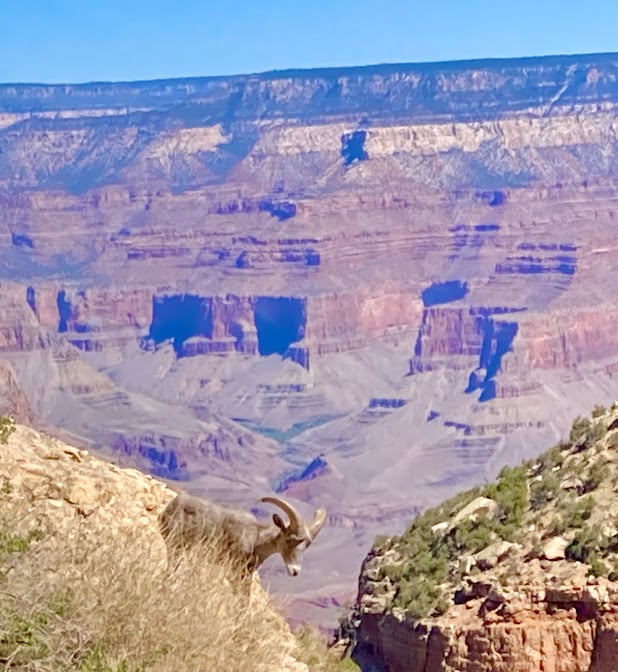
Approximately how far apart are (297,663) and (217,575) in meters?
0.73

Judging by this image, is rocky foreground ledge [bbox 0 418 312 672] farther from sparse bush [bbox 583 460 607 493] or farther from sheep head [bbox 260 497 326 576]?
sparse bush [bbox 583 460 607 493]

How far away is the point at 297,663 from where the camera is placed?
10875 mm

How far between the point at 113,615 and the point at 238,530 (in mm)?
2818

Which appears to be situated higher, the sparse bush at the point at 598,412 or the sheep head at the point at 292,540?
the sheep head at the point at 292,540

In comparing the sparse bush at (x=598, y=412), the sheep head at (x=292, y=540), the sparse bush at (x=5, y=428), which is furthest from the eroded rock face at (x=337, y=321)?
the sheep head at (x=292, y=540)

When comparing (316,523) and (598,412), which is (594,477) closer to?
(598,412)

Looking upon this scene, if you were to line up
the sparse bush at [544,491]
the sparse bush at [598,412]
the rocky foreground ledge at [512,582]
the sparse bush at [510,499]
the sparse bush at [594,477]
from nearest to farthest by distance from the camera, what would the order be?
the rocky foreground ledge at [512,582]
the sparse bush at [510,499]
the sparse bush at [594,477]
the sparse bush at [544,491]
the sparse bush at [598,412]

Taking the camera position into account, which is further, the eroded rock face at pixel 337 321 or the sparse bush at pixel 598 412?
the eroded rock face at pixel 337 321

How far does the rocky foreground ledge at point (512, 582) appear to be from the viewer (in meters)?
15.3

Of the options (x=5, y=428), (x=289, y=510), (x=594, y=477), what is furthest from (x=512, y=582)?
(x=5, y=428)

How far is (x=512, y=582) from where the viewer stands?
1623 cm

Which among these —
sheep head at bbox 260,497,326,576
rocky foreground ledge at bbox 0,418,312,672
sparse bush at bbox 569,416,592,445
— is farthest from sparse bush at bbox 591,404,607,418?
rocky foreground ledge at bbox 0,418,312,672

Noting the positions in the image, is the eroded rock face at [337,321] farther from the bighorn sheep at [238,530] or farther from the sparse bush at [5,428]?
the bighorn sheep at [238,530]

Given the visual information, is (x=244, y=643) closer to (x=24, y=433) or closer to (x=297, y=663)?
(x=297, y=663)
